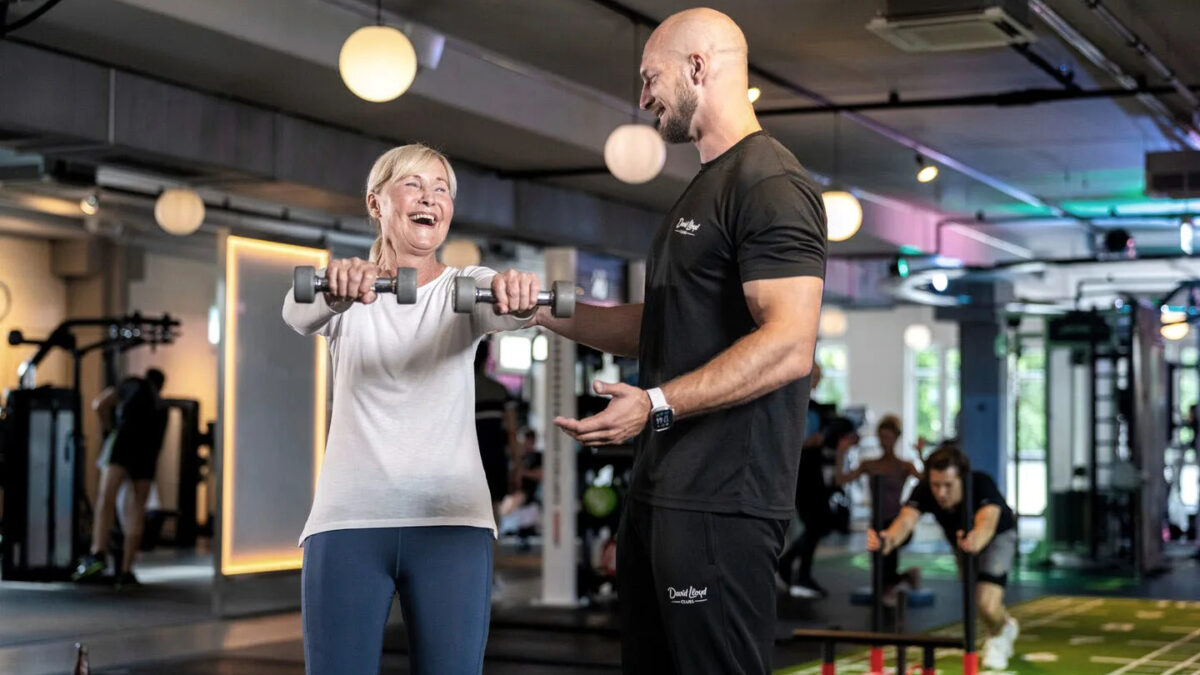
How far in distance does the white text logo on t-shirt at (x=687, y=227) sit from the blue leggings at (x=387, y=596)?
65cm

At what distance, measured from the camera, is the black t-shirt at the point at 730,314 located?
2150mm

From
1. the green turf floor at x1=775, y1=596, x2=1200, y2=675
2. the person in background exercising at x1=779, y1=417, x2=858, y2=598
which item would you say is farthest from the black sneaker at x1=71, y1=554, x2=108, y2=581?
the green turf floor at x1=775, y1=596, x2=1200, y2=675

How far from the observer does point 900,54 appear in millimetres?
8742

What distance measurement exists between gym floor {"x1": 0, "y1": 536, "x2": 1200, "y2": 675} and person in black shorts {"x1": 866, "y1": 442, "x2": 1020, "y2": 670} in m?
0.17

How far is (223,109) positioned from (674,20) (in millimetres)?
6391

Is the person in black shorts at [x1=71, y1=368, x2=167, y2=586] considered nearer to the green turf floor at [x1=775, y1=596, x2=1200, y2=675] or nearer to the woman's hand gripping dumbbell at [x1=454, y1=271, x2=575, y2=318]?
the green turf floor at [x1=775, y1=596, x2=1200, y2=675]

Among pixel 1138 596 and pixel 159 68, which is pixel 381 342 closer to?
pixel 159 68

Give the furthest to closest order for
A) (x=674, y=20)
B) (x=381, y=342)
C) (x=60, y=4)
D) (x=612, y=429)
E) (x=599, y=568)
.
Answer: (x=599, y=568) < (x=60, y=4) < (x=381, y=342) < (x=674, y=20) < (x=612, y=429)

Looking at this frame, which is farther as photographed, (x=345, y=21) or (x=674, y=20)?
(x=345, y=21)

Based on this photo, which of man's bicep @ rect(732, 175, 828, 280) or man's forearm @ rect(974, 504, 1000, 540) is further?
man's forearm @ rect(974, 504, 1000, 540)

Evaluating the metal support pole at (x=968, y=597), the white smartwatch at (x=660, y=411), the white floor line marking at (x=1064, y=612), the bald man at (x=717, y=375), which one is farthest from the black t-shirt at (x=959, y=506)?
the white smartwatch at (x=660, y=411)

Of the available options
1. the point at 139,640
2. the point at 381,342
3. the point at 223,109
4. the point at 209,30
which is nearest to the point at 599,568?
the point at 139,640

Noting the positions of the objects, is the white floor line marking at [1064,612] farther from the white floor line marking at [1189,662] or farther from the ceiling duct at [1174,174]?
the ceiling duct at [1174,174]

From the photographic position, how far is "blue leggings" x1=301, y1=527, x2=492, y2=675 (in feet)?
8.13
